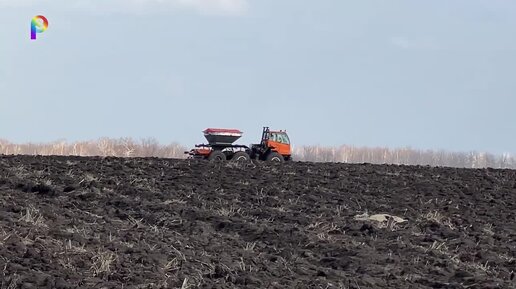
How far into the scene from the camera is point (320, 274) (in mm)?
8016

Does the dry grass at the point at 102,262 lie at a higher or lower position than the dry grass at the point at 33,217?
lower

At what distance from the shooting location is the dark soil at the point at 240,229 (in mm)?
7262

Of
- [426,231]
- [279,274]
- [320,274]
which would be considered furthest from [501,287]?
[426,231]

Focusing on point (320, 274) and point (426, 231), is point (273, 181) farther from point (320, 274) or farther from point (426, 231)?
point (320, 274)

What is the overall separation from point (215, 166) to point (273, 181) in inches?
113

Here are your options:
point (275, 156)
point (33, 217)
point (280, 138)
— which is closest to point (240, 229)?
point (33, 217)

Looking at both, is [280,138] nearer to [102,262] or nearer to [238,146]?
[238,146]

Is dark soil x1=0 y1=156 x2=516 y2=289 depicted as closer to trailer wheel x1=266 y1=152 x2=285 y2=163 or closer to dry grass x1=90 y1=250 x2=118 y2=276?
dry grass x1=90 y1=250 x2=118 y2=276

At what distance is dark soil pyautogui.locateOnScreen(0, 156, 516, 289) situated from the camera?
23.8 feet

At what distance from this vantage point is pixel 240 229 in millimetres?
10477

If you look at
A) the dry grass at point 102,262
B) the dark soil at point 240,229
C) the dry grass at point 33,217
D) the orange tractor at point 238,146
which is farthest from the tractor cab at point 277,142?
the dry grass at point 102,262

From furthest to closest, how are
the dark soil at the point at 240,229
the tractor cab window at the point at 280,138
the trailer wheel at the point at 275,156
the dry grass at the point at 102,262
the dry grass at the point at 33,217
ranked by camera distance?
the tractor cab window at the point at 280,138 → the trailer wheel at the point at 275,156 → the dry grass at the point at 33,217 → the dark soil at the point at 240,229 → the dry grass at the point at 102,262

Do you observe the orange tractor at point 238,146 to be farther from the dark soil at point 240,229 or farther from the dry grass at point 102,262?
the dry grass at point 102,262

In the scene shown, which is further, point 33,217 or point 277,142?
point 277,142
